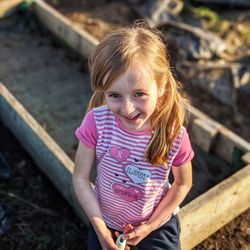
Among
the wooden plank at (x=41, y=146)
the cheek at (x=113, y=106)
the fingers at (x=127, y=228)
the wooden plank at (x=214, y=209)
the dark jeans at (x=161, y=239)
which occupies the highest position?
the cheek at (x=113, y=106)

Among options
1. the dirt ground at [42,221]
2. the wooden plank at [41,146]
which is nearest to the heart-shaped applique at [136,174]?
the wooden plank at [41,146]

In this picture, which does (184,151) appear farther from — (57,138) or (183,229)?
(57,138)

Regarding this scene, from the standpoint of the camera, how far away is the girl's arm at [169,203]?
8.18 ft

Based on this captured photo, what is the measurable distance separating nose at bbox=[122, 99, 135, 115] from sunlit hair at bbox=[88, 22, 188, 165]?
0.12 metres

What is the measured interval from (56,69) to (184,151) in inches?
145

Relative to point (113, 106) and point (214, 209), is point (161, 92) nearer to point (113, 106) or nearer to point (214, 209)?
point (113, 106)

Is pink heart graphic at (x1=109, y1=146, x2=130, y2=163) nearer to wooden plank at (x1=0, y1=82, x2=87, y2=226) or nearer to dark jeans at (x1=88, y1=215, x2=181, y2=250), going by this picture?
dark jeans at (x1=88, y1=215, x2=181, y2=250)

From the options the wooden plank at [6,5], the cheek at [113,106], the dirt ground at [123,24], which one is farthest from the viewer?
the wooden plank at [6,5]

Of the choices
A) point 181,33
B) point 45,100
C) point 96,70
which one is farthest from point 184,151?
point 181,33

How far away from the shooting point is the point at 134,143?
7.86 feet

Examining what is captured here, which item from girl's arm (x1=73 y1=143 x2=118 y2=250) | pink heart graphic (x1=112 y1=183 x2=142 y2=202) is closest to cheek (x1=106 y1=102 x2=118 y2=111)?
girl's arm (x1=73 y1=143 x2=118 y2=250)

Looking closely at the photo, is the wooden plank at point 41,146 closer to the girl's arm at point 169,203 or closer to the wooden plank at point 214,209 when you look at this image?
the wooden plank at point 214,209

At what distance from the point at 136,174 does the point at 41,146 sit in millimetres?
1635

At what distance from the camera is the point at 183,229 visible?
123 inches
